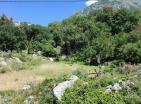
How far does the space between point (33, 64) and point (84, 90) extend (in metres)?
22.7

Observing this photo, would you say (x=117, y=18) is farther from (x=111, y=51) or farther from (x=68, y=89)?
(x=68, y=89)

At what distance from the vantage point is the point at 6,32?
180ft

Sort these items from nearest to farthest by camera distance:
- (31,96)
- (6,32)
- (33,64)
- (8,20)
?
1. (31,96)
2. (33,64)
3. (6,32)
4. (8,20)

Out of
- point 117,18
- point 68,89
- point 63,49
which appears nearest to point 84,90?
point 68,89

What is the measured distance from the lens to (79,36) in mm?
58594

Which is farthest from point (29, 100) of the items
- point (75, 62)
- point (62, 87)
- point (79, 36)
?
point (79, 36)

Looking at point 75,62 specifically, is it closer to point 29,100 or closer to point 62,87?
point 29,100

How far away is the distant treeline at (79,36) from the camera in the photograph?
1790 inches

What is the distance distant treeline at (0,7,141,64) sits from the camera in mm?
45469

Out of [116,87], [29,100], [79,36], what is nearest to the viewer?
[116,87]

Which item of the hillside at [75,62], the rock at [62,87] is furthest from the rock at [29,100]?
the rock at [62,87]

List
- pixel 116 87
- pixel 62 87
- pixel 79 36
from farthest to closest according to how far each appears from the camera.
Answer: pixel 79 36
pixel 62 87
pixel 116 87

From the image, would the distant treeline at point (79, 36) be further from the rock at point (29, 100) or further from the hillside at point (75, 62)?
the rock at point (29, 100)

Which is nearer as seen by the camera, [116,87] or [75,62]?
[116,87]
